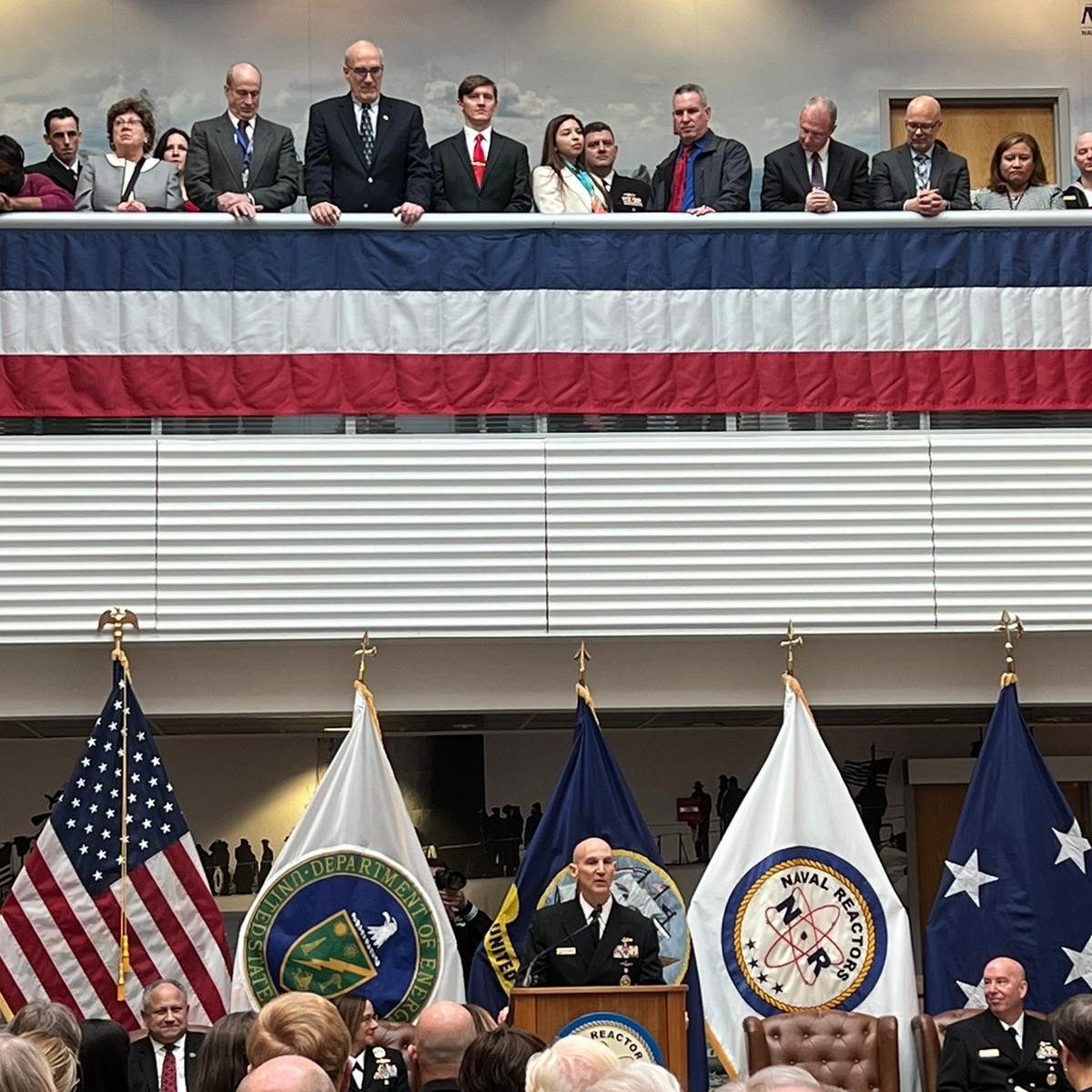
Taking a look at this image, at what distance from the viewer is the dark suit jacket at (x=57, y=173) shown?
928 cm

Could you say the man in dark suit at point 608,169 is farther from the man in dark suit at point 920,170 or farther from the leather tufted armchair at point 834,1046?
the leather tufted armchair at point 834,1046

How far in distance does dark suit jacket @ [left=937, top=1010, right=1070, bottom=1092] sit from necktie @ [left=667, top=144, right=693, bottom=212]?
4.19 meters

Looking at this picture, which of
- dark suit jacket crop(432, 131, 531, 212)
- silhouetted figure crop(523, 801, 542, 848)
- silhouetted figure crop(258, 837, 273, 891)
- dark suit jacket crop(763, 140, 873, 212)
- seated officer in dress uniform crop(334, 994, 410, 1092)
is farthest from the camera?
silhouetted figure crop(523, 801, 542, 848)

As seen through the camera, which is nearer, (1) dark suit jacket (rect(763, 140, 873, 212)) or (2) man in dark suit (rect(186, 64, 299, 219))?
(2) man in dark suit (rect(186, 64, 299, 219))

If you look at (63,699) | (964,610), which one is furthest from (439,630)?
(964,610)

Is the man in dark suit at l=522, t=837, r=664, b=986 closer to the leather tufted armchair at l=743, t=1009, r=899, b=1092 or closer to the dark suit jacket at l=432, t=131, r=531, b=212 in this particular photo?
the leather tufted armchair at l=743, t=1009, r=899, b=1092

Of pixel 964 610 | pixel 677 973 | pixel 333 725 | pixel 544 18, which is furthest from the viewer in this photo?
pixel 544 18

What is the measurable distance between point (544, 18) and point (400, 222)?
3.70m

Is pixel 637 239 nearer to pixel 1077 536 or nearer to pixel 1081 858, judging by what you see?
pixel 1077 536

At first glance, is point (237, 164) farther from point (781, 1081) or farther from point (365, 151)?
point (781, 1081)

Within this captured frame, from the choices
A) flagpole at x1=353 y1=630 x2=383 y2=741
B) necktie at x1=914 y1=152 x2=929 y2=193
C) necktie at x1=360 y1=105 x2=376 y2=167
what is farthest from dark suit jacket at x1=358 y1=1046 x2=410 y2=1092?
necktie at x1=914 y1=152 x2=929 y2=193

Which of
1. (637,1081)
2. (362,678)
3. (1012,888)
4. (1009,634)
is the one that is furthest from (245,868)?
(637,1081)

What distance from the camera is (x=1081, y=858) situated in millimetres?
8594

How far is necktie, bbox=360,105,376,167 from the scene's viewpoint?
9.07 meters
